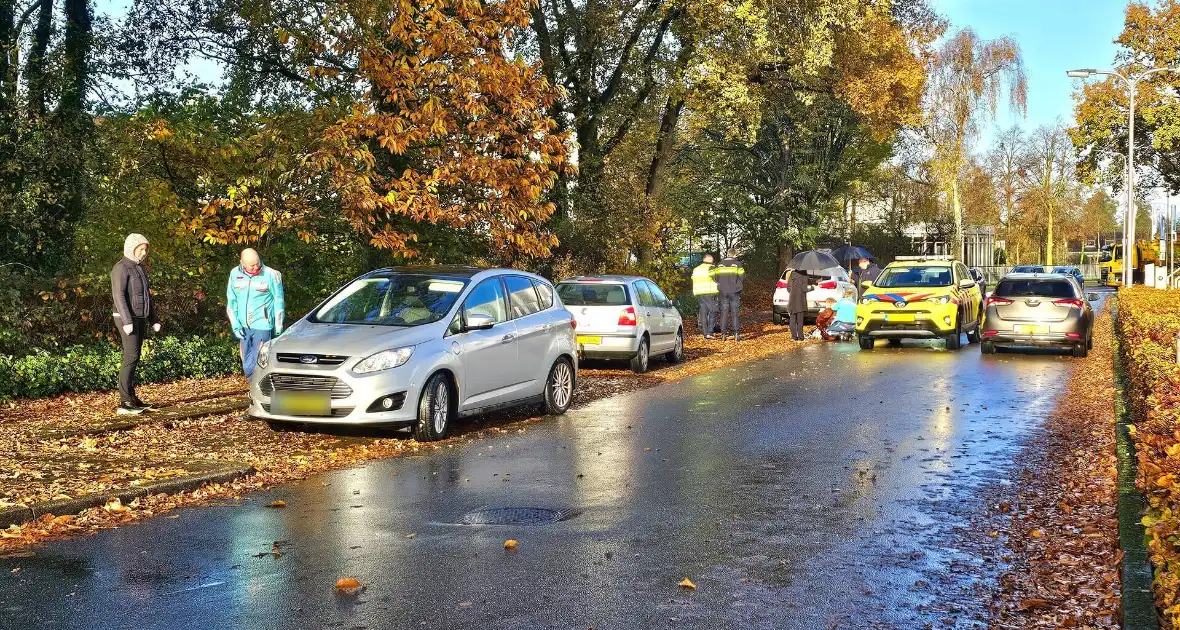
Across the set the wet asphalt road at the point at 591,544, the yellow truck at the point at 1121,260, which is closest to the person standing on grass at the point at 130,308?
the wet asphalt road at the point at 591,544

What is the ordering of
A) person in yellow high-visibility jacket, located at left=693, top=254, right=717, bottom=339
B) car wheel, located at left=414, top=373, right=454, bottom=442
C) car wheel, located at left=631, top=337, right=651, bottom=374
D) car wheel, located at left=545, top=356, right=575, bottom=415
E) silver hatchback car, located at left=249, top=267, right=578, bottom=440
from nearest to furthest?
silver hatchback car, located at left=249, top=267, right=578, bottom=440
car wheel, located at left=414, top=373, right=454, bottom=442
car wheel, located at left=545, top=356, right=575, bottom=415
car wheel, located at left=631, top=337, right=651, bottom=374
person in yellow high-visibility jacket, located at left=693, top=254, right=717, bottom=339

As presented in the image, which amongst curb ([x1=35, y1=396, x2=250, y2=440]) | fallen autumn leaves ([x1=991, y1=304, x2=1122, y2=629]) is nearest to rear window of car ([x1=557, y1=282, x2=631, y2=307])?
curb ([x1=35, y1=396, x2=250, y2=440])

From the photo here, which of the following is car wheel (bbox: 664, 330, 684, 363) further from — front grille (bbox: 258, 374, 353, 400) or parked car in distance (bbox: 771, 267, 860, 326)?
front grille (bbox: 258, 374, 353, 400)

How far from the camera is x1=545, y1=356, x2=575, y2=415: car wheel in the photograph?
43.7 feet

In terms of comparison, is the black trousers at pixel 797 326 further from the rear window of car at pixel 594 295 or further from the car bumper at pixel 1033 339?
the rear window of car at pixel 594 295

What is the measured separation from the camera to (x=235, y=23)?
19719 mm

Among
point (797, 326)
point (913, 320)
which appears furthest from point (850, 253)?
point (913, 320)

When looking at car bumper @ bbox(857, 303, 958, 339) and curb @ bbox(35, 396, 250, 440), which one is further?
car bumper @ bbox(857, 303, 958, 339)

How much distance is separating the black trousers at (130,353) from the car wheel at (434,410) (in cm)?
323

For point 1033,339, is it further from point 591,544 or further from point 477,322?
point 591,544

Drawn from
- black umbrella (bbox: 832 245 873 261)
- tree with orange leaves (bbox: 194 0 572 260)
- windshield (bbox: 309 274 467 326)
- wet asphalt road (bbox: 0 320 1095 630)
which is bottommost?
wet asphalt road (bbox: 0 320 1095 630)

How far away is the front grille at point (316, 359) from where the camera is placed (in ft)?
35.2

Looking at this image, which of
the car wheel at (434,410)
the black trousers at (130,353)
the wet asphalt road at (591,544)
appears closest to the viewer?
the wet asphalt road at (591,544)

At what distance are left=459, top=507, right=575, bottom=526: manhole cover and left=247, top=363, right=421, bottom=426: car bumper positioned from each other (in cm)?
293
